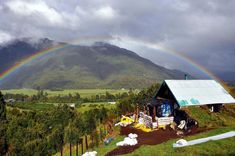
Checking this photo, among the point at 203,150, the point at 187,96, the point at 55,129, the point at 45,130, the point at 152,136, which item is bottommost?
the point at 45,130

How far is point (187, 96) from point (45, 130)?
177ft

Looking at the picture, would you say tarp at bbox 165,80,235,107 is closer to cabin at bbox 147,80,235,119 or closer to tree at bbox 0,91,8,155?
cabin at bbox 147,80,235,119

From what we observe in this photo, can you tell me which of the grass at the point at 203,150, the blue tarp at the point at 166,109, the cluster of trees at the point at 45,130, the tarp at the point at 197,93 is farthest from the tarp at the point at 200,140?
the cluster of trees at the point at 45,130

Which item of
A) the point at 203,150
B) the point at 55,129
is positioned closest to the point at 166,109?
the point at 203,150

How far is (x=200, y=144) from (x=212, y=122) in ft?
36.7

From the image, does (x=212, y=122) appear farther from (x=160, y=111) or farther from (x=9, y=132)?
(x=9, y=132)

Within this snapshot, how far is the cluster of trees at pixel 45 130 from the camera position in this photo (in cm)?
4606

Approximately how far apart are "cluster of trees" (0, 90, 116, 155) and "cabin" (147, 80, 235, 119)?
791 centimetres

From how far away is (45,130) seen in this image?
74062 millimetres

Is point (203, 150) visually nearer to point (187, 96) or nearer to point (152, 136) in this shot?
point (152, 136)

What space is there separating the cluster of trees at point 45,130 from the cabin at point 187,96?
7905 millimetres

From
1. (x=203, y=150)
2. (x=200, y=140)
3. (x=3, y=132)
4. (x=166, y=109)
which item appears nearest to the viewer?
(x=203, y=150)

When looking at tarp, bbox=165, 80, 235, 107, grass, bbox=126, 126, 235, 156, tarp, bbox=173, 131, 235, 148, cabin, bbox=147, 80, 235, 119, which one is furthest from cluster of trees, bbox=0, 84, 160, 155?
grass, bbox=126, 126, 235, 156

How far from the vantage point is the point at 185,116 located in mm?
A: 28391
